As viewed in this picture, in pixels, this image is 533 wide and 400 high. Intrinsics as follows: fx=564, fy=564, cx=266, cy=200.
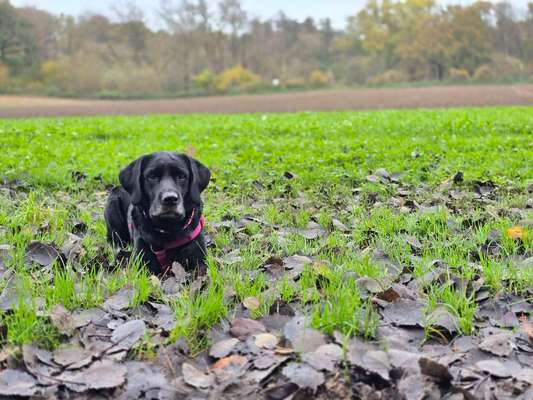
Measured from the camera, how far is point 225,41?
69.7 m

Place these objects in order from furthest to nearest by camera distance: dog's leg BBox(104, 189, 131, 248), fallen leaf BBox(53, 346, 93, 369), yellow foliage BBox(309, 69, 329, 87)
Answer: yellow foliage BBox(309, 69, 329, 87)
dog's leg BBox(104, 189, 131, 248)
fallen leaf BBox(53, 346, 93, 369)

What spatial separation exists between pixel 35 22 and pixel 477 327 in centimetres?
7032

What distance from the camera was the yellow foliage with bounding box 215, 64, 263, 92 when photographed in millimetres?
56531

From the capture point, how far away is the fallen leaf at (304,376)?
6.99 feet

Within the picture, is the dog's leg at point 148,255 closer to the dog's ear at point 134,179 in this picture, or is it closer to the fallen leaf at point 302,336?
the dog's ear at point 134,179

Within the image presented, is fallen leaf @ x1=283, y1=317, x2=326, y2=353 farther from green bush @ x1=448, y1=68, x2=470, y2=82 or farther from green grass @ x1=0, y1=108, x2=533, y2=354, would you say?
green bush @ x1=448, y1=68, x2=470, y2=82

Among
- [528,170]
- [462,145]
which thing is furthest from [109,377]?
[462,145]

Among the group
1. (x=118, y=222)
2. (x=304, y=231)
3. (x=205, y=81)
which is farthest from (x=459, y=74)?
(x=118, y=222)

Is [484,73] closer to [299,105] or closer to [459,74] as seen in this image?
[459,74]

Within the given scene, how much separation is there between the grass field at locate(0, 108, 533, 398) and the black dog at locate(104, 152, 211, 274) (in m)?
0.25

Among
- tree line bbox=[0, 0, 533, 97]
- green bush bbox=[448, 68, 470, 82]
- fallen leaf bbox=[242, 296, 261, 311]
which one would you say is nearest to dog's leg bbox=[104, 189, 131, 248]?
fallen leaf bbox=[242, 296, 261, 311]

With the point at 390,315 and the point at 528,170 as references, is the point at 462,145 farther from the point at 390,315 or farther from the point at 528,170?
the point at 390,315

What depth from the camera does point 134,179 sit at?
4.34 meters

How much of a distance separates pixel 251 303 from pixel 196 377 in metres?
0.73
